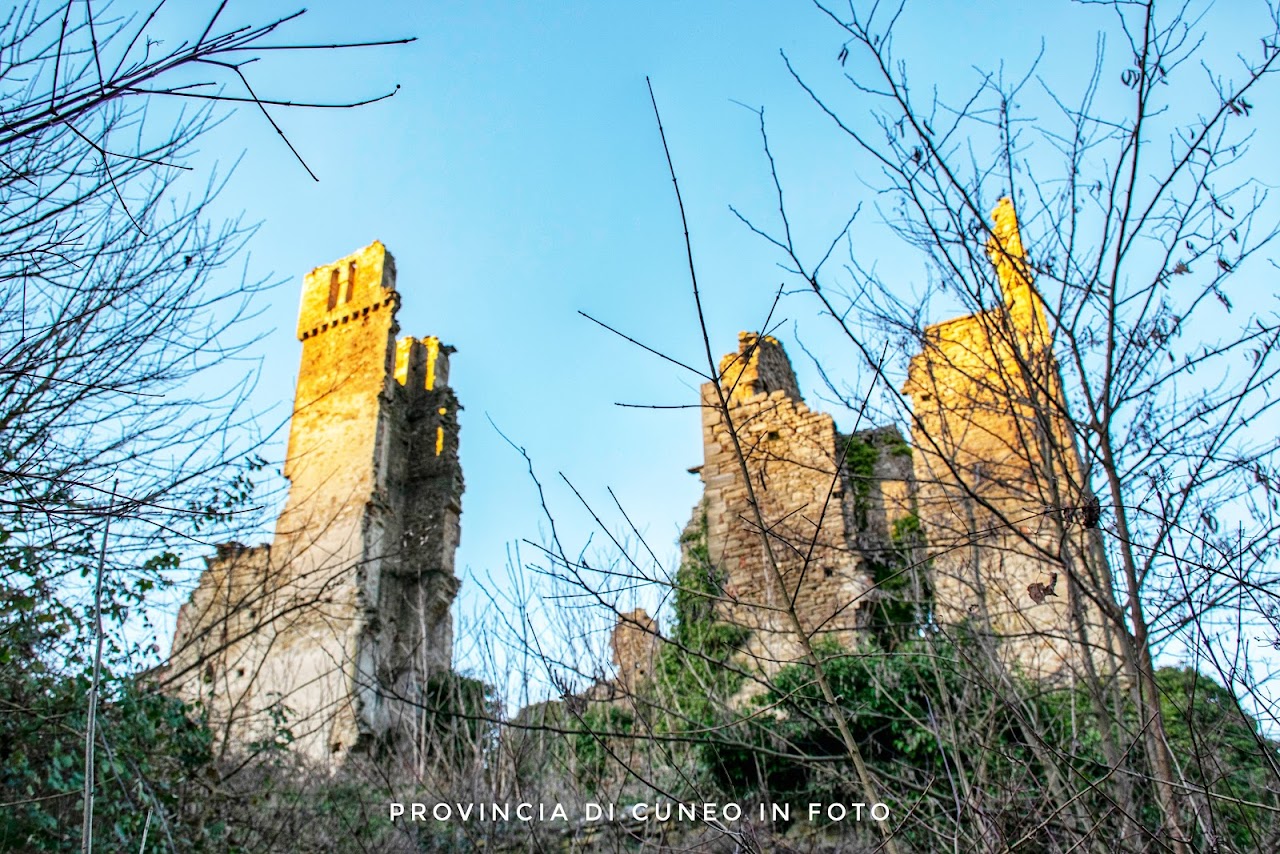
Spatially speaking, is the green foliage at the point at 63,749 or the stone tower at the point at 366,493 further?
the stone tower at the point at 366,493

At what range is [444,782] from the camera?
7242 mm

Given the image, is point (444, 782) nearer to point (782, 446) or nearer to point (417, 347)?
point (782, 446)

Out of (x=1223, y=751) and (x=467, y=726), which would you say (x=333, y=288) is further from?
(x=1223, y=751)

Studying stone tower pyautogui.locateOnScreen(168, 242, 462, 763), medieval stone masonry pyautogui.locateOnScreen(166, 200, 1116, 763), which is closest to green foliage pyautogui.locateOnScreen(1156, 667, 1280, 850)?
medieval stone masonry pyautogui.locateOnScreen(166, 200, 1116, 763)

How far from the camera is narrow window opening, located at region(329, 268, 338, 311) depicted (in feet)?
62.3

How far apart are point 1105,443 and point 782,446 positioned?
943 cm

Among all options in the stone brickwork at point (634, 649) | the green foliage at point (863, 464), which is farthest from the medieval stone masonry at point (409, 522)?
the stone brickwork at point (634, 649)

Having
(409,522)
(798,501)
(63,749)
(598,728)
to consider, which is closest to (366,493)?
(409,522)

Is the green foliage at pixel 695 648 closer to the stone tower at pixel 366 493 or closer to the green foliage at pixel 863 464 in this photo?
the green foliage at pixel 863 464

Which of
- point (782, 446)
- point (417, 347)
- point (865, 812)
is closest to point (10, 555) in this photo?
point (865, 812)

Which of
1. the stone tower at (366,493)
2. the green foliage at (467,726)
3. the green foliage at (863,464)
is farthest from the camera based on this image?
the stone tower at (366,493)

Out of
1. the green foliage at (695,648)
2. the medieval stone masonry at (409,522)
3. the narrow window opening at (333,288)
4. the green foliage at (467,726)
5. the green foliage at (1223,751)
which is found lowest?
the green foliage at (1223,751)

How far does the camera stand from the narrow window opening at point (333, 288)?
19000mm

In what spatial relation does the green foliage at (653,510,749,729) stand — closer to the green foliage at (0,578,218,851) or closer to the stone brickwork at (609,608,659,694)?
the stone brickwork at (609,608,659,694)
